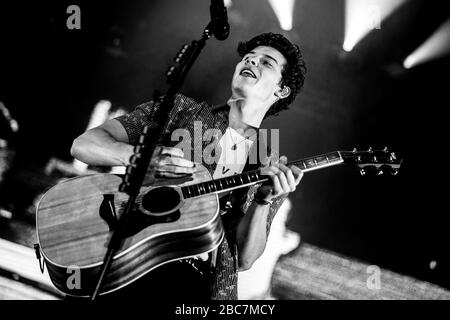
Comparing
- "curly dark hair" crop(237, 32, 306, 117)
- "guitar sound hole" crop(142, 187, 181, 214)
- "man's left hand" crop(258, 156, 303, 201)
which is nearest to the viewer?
"guitar sound hole" crop(142, 187, 181, 214)

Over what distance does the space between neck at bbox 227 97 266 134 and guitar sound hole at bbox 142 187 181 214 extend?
1.08m

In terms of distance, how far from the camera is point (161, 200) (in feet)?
6.37

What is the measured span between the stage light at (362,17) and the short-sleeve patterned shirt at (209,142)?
5.80 feet

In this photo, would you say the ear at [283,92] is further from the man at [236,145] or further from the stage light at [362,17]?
the stage light at [362,17]

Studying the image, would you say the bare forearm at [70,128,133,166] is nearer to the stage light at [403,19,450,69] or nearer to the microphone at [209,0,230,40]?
the microphone at [209,0,230,40]

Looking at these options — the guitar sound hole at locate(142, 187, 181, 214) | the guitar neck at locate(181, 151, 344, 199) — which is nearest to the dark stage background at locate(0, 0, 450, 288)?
the guitar neck at locate(181, 151, 344, 199)

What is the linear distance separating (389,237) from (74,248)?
3016 mm

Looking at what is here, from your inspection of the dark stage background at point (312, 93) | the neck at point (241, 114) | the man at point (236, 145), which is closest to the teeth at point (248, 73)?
the man at point (236, 145)

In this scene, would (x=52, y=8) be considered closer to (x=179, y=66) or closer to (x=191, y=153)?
(x=191, y=153)

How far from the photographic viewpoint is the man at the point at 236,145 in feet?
6.87

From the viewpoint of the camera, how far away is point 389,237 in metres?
3.30

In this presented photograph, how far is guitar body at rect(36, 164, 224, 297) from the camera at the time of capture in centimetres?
173

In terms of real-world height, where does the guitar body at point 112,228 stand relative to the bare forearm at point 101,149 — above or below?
below

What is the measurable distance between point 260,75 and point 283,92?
1.25 ft
